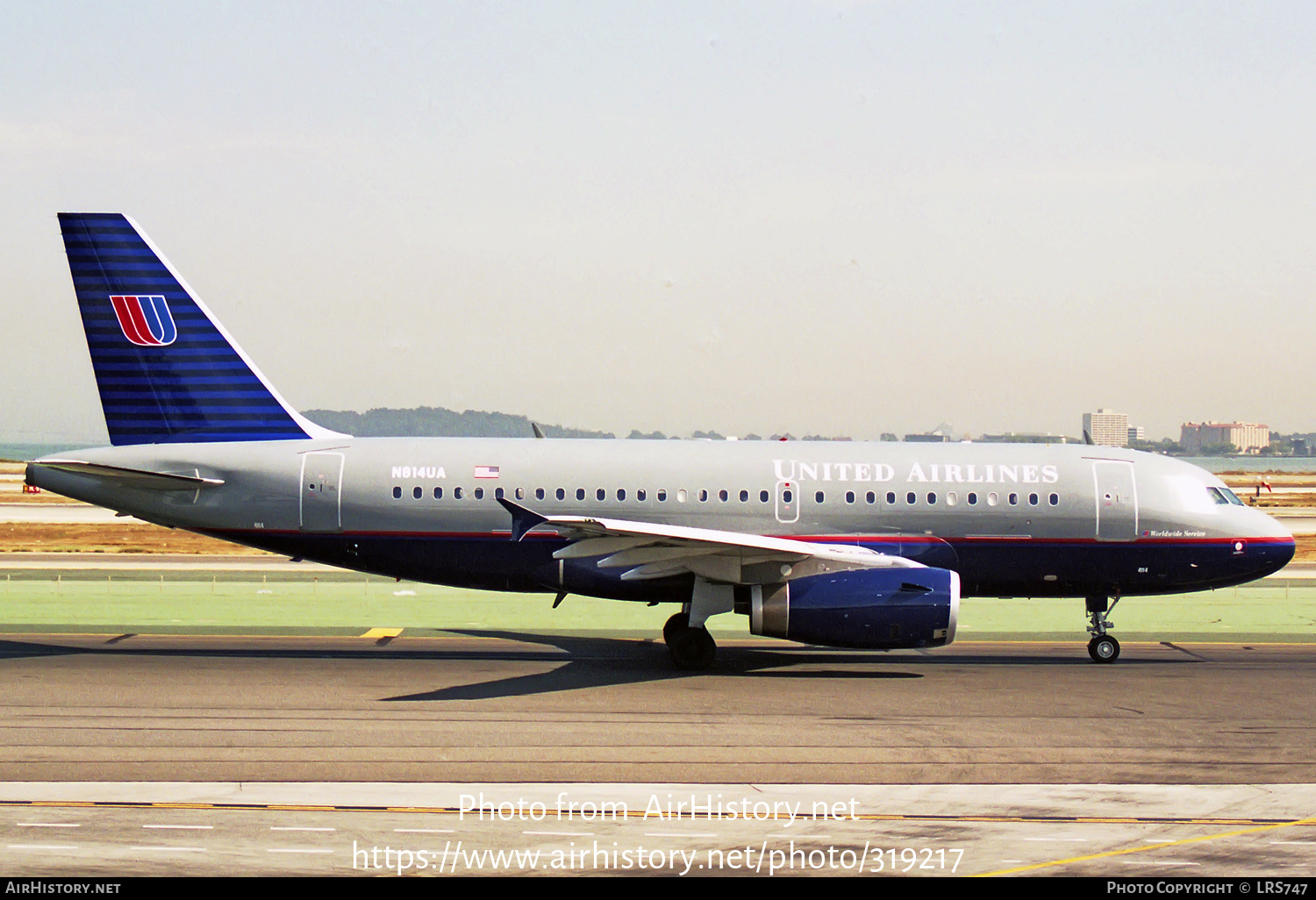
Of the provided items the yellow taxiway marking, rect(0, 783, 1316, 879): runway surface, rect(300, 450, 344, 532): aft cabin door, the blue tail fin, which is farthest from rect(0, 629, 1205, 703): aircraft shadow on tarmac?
the yellow taxiway marking

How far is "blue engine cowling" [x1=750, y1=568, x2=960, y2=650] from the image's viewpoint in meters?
20.4

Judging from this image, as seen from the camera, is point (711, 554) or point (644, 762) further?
point (711, 554)

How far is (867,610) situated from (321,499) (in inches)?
420

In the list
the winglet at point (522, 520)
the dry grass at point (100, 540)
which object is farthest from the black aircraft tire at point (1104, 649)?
the dry grass at point (100, 540)

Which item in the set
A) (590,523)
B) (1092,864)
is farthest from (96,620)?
(1092,864)

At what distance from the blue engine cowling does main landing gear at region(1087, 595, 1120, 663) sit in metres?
4.29

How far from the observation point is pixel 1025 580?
2336 cm

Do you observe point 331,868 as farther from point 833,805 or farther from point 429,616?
point 429,616

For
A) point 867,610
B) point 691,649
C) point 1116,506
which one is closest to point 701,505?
point 691,649

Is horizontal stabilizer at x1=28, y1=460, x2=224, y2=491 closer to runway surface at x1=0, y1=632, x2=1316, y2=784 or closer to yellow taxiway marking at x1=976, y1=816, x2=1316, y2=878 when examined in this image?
runway surface at x1=0, y1=632, x2=1316, y2=784

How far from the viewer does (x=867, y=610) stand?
2050 centimetres

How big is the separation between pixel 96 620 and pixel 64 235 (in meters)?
8.88

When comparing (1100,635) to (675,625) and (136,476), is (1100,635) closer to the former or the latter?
(675,625)

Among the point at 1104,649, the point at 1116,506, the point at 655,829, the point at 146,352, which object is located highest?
the point at 146,352
